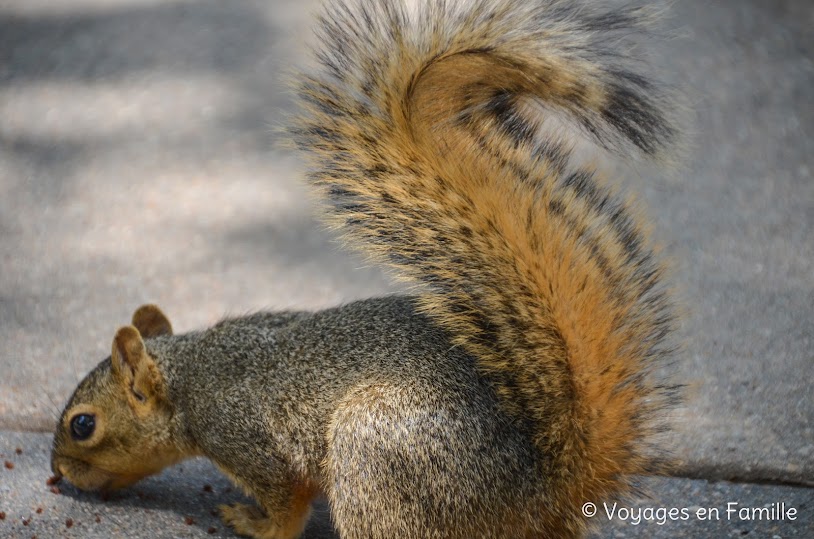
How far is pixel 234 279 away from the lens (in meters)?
3.04

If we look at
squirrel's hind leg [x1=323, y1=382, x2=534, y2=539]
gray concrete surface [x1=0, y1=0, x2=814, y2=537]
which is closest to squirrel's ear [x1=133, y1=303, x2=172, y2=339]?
gray concrete surface [x1=0, y1=0, x2=814, y2=537]

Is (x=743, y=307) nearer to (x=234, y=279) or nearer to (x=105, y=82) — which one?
(x=234, y=279)

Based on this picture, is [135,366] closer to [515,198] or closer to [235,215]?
[515,198]

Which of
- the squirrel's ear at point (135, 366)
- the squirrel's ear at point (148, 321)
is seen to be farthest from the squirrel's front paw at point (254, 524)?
the squirrel's ear at point (148, 321)

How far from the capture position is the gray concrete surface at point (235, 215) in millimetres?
2283

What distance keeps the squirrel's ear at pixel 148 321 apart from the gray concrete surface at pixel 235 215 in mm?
325

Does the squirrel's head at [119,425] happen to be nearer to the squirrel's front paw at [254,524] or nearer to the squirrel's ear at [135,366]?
the squirrel's ear at [135,366]

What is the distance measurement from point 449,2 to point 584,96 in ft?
1.01

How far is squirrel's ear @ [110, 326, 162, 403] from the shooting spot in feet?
6.58

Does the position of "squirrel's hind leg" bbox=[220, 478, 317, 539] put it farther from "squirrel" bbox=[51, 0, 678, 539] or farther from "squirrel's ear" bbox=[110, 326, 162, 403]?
"squirrel's ear" bbox=[110, 326, 162, 403]

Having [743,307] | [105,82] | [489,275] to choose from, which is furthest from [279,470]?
[105,82]

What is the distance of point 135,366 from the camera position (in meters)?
2.03

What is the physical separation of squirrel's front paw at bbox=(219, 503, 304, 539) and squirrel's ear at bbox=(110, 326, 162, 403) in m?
0.29

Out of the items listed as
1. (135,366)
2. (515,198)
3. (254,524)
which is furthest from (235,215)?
(515,198)
